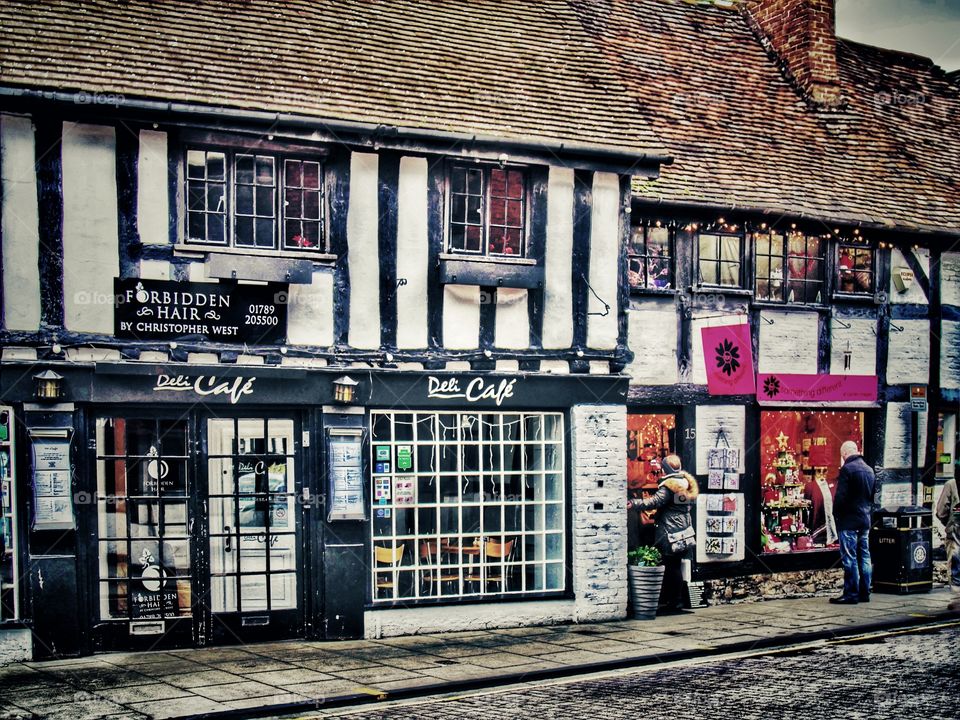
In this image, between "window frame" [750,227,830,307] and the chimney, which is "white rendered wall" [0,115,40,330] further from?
the chimney

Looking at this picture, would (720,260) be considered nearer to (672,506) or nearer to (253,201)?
(672,506)

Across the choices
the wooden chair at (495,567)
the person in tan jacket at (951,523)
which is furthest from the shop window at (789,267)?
the wooden chair at (495,567)

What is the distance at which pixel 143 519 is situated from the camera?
1074 centimetres

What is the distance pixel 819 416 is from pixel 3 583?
34.3 feet

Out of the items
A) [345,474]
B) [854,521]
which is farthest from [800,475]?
A: [345,474]

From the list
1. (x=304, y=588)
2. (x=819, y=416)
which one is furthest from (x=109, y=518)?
(x=819, y=416)

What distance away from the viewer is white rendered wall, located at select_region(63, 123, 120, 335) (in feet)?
33.9

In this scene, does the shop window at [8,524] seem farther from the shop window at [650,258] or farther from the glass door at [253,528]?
the shop window at [650,258]

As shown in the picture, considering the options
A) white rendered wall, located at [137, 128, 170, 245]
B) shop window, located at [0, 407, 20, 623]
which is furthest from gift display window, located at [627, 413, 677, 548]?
shop window, located at [0, 407, 20, 623]

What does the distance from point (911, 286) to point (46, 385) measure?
38.6ft

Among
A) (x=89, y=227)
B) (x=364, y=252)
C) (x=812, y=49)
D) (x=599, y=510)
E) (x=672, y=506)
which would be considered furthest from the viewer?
(x=812, y=49)

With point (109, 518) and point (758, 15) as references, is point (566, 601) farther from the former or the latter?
point (758, 15)

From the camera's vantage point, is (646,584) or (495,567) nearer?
(495,567)

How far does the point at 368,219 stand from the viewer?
11.5m
